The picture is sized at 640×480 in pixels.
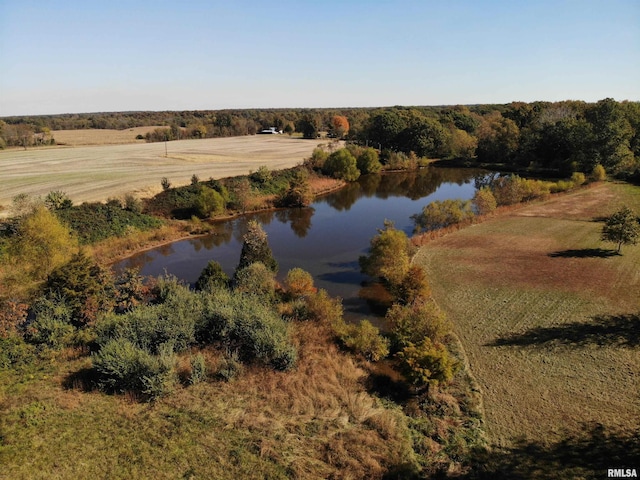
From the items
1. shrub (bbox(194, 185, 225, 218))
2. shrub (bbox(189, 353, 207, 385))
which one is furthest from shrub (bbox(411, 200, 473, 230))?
shrub (bbox(189, 353, 207, 385))

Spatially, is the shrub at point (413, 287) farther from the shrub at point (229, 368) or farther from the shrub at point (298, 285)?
the shrub at point (229, 368)

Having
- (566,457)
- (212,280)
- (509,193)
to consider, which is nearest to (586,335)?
(566,457)

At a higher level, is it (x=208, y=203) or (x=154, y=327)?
(x=208, y=203)

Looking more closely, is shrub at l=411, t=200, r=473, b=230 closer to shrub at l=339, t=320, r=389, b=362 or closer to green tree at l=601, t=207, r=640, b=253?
green tree at l=601, t=207, r=640, b=253

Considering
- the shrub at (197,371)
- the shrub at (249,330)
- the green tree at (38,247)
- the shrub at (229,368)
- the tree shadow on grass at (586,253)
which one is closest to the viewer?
the shrub at (197,371)

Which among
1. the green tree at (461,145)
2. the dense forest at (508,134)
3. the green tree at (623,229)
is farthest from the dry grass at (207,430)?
the green tree at (461,145)

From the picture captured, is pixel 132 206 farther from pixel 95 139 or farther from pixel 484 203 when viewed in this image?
pixel 95 139

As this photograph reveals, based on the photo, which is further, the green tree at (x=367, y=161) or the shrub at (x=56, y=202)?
the green tree at (x=367, y=161)

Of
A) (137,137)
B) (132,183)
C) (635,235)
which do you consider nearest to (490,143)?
(635,235)
